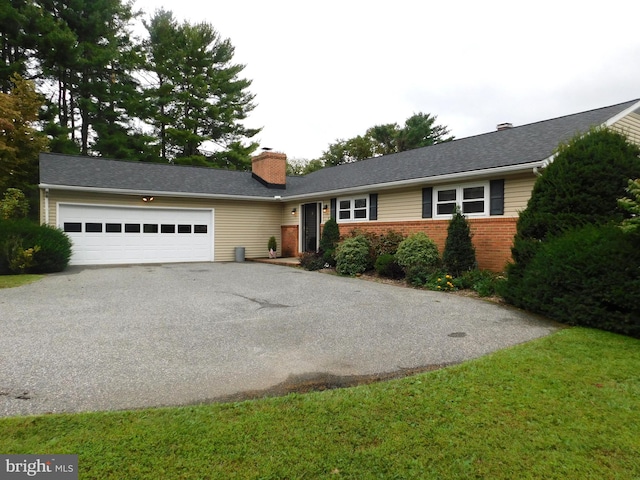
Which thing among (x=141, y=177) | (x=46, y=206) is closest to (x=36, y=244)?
(x=46, y=206)

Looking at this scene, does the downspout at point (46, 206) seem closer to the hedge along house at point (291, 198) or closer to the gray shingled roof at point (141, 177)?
the hedge along house at point (291, 198)

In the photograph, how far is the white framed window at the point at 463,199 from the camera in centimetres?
1023

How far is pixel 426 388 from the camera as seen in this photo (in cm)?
319

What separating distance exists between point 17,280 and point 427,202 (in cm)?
1172

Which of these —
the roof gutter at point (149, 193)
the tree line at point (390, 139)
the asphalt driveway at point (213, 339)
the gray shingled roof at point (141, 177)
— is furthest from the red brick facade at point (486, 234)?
the tree line at point (390, 139)

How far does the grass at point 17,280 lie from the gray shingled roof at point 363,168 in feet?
13.3

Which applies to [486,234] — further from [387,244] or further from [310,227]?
[310,227]

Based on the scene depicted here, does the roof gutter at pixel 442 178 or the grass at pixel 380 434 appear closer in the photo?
the grass at pixel 380 434

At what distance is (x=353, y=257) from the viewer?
38.4ft

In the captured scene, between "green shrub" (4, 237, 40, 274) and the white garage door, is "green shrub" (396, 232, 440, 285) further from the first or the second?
"green shrub" (4, 237, 40, 274)

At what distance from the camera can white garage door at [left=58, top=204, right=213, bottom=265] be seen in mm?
13750

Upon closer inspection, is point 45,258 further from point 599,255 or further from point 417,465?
point 599,255

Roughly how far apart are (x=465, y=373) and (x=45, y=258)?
1256 centimetres

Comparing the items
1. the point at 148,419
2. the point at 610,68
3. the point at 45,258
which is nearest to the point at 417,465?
the point at 148,419
